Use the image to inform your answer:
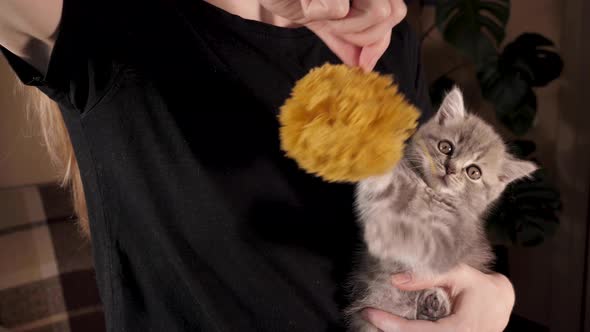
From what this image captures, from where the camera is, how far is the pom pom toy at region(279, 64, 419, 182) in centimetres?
46

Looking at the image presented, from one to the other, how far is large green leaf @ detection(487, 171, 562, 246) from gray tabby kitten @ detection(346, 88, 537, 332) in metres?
1.10

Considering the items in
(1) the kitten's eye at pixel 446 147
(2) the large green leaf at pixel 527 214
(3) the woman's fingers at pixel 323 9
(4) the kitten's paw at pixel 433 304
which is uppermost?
(3) the woman's fingers at pixel 323 9

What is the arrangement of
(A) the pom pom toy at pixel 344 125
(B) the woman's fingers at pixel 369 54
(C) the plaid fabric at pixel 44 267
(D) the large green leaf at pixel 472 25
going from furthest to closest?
1. (D) the large green leaf at pixel 472 25
2. (C) the plaid fabric at pixel 44 267
3. (B) the woman's fingers at pixel 369 54
4. (A) the pom pom toy at pixel 344 125

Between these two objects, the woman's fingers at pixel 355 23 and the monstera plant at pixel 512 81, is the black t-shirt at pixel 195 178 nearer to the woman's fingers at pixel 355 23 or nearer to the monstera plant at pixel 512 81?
the woman's fingers at pixel 355 23

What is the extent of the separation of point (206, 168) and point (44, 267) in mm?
1034

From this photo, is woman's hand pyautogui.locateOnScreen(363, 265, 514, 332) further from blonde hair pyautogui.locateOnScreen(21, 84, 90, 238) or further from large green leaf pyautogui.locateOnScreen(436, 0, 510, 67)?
large green leaf pyautogui.locateOnScreen(436, 0, 510, 67)

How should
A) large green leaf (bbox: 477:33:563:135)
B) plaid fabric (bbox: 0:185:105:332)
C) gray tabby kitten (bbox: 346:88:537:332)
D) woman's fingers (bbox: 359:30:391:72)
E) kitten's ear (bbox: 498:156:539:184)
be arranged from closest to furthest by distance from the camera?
woman's fingers (bbox: 359:30:391:72)
gray tabby kitten (bbox: 346:88:537:332)
kitten's ear (bbox: 498:156:539:184)
plaid fabric (bbox: 0:185:105:332)
large green leaf (bbox: 477:33:563:135)

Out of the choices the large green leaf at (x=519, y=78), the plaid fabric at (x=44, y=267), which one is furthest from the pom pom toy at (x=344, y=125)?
the large green leaf at (x=519, y=78)

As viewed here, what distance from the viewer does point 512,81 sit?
1921mm

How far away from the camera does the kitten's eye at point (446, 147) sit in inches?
34.8

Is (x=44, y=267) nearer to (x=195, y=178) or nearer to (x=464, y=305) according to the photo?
(x=195, y=178)

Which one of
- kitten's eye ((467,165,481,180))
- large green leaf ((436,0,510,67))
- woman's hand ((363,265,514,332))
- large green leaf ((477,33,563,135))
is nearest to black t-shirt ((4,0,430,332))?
woman's hand ((363,265,514,332))

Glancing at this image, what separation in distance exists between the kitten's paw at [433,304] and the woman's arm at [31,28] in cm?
70

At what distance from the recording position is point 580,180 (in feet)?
7.12
